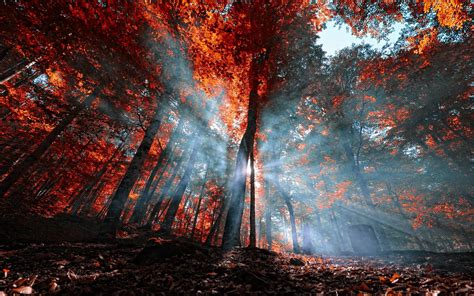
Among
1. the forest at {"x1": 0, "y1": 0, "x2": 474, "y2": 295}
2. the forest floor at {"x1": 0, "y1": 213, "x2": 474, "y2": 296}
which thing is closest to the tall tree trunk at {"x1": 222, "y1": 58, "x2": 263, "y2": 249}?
the forest at {"x1": 0, "y1": 0, "x2": 474, "y2": 295}

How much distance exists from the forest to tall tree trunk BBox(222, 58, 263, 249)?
0.06 meters

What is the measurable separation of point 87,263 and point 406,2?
1219 cm

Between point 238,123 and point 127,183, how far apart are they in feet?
23.1

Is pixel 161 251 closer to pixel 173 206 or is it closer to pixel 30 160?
pixel 173 206

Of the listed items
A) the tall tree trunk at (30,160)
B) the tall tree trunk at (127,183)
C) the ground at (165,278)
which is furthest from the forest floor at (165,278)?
the tall tree trunk at (30,160)

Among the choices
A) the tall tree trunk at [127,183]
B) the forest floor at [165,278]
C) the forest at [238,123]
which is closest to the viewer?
the forest floor at [165,278]

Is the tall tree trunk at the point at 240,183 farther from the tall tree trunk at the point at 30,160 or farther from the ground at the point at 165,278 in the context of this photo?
the tall tree trunk at the point at 30,160

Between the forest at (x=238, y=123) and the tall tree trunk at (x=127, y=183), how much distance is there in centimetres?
4

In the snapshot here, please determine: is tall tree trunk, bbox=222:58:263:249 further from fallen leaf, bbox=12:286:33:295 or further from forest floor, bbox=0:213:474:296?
fallen leaf, bbox=12:286:33:295

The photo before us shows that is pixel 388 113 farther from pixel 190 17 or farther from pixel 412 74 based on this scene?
pixel 190 17

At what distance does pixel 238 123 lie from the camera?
12039mm

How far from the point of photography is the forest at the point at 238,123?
2988 millimetres

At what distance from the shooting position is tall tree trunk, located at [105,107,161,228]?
641 centimetres

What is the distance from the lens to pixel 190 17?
21.6ft
